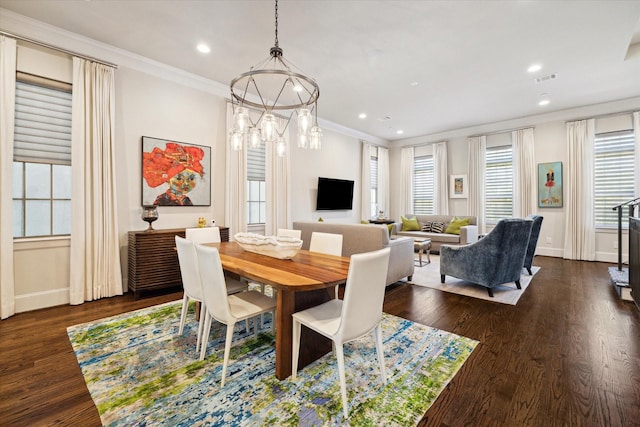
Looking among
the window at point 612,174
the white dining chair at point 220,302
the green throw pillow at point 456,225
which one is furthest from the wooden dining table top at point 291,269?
the window at point 612,174

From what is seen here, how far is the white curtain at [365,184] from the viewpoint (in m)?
7.58

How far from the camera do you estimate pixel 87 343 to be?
2305 millimetres

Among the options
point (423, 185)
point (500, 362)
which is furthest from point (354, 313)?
point (423, 185)

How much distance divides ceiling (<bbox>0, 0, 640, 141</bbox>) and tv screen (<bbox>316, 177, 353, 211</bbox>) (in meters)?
2.06

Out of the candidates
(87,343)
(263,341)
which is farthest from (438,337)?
(87,343)

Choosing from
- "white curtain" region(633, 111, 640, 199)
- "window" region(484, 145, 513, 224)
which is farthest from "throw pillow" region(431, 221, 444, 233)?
"white curtain" region(633, 111, 640, 199)

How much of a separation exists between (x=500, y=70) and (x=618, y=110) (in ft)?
11.2

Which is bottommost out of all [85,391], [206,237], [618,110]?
[85,391]

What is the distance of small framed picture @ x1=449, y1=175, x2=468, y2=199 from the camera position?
7.17 metres

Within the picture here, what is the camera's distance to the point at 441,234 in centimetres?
636

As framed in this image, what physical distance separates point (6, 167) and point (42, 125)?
62 cm

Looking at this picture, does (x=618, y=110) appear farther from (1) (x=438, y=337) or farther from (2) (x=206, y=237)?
(2) (x=206, y=237)

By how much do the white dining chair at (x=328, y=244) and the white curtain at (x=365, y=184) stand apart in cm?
484

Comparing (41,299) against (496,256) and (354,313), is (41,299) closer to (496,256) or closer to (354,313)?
(354,313)
